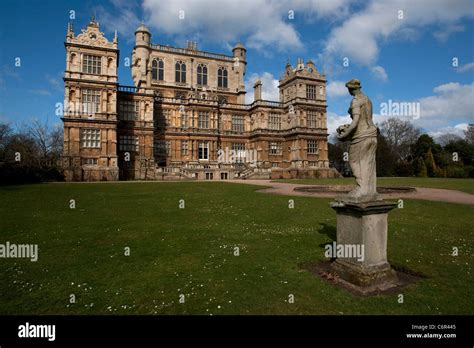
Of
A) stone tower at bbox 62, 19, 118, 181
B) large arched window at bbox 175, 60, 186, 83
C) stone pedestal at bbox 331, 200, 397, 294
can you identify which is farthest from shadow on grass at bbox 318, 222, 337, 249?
large arched window at bbox 175, 60, 186, 83

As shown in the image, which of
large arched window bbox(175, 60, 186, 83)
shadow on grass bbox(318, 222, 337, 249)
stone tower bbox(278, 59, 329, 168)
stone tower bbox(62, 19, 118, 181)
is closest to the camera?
shadow on grass bbox(318, 222, 337, 249)

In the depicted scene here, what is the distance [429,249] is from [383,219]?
3.30 metres

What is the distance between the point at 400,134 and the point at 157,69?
6111 cm

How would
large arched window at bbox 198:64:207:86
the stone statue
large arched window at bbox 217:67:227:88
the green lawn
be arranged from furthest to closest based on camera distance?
large arched window at bbox 217:67:227:88, large arched window at bbox 198:64:207:86, the stone statue, the green lawn

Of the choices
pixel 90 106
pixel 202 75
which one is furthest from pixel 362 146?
pixel 202 75

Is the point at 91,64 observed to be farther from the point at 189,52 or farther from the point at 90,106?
the point at 189,52

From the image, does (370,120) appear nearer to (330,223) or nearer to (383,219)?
(383,219)

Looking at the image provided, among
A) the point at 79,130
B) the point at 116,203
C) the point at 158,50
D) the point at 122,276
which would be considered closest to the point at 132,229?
the point at 122,276

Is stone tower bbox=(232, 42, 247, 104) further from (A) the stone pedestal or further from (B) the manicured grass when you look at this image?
(A) the stone pedestal

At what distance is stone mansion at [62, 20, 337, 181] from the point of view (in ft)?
123

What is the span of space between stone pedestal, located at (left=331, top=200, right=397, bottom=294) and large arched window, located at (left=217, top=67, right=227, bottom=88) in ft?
171

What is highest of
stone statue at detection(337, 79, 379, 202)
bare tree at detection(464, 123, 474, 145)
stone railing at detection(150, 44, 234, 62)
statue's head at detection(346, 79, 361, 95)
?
stone railing at detection(150, 44, 234, 62)

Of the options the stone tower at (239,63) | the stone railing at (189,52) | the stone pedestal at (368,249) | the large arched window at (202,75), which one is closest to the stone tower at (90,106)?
the stone railing at (189,52)

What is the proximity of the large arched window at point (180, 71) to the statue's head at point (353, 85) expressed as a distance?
49.2 meters
